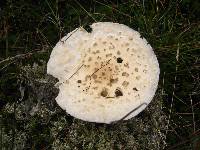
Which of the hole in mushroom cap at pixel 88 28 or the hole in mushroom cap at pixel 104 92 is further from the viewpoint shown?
A: the hole in mushroom cap at pixel 88 28

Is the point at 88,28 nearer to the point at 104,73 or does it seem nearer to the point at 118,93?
the point at 104,73

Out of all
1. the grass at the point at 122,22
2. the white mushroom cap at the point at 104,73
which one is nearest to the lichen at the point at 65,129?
the grass at the point at 122,22

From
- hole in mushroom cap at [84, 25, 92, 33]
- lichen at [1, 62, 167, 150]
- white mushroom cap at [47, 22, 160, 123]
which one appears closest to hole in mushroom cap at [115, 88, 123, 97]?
white mushroom cap at [47, 22, 160, 123]

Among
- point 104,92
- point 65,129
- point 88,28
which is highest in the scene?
point 88,28

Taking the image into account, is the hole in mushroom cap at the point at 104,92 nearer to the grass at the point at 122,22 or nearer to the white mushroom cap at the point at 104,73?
the white mushroom cap at the point at 104,73

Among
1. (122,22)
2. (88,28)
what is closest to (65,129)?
(88,28)

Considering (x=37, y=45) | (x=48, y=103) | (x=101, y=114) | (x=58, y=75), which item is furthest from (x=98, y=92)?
(x=37, y=45)

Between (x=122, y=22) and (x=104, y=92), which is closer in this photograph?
(x=104, y=92)
